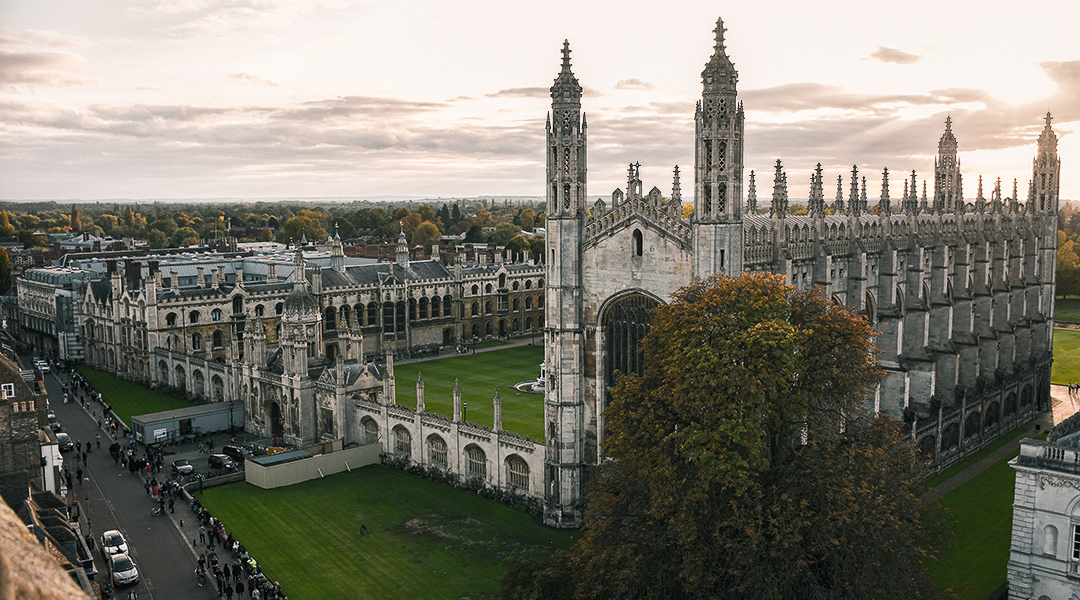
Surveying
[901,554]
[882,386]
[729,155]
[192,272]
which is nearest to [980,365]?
[882,386]

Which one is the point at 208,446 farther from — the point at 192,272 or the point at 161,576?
the point at 192,272

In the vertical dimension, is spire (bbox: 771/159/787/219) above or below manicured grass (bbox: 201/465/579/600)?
above

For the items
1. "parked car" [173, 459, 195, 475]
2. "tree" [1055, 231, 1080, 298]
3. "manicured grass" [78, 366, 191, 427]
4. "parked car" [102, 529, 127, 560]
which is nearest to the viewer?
"parked car" [102, 529, 127, 560]

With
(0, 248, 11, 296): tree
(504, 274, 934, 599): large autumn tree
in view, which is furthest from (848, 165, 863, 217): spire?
(0, 248, 11, 296): tree

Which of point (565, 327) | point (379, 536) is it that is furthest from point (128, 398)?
point (565, 327)

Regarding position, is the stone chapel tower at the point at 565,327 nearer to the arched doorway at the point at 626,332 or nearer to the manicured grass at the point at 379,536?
the arched doorway at the point at 626,332

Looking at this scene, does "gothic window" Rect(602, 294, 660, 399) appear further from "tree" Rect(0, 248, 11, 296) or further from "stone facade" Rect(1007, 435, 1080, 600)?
"tree" Rect(0, 248, 11, 296)
